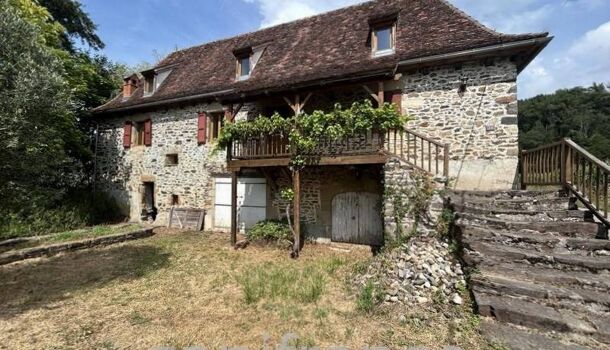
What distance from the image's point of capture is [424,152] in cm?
784

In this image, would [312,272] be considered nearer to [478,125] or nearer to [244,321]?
[244,321]

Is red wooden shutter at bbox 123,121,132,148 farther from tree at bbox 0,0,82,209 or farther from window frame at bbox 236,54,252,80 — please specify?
tree at bbox 0,0,82,209

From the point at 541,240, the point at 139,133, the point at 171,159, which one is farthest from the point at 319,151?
the point at 139,133

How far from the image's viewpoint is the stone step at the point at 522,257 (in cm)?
395

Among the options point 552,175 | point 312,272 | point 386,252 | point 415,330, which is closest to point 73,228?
point 312,272

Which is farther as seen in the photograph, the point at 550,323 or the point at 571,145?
the point at 571,145

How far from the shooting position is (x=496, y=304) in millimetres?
3586

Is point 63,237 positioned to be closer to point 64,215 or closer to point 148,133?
point 64,215

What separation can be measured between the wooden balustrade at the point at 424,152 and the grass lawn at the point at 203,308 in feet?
8.48

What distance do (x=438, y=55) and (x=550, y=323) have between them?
248 inches

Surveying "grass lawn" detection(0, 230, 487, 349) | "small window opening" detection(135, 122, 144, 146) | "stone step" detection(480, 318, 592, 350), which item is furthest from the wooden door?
"small window opening" detection(135, 122, 144, 146)

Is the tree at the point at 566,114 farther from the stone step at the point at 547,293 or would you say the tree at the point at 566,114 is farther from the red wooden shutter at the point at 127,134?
the red wooden shutter at the point at 127,134

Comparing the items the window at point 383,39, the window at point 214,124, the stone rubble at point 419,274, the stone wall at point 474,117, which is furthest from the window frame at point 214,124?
the stone rubble at point 419,274

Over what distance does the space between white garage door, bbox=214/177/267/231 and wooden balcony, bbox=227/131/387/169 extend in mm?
1677
